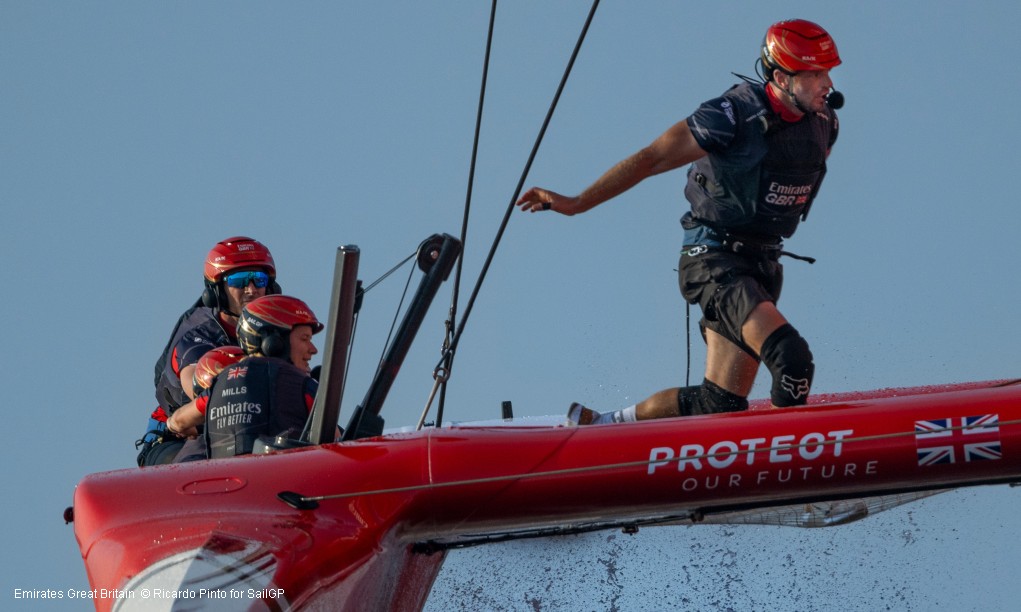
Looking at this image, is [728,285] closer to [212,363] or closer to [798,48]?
[798,48]

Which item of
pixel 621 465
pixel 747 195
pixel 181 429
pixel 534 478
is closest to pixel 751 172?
pixel 747 195

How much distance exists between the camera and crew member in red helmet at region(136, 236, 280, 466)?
8.16 metres

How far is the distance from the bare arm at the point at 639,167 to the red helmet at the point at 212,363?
1.97 m

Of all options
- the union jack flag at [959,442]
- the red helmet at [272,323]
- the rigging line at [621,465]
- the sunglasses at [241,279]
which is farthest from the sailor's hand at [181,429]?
the union jack flag at [959,442]

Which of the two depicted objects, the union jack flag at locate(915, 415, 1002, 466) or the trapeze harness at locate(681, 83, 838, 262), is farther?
the trapeze harness at locate(681, 83, 838, 262)

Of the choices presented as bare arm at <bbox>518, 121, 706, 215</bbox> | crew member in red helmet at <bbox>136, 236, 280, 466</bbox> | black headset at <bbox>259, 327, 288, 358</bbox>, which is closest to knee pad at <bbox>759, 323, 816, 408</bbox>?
bare arm at <bbox>518, 121, 706, 215</bbox>

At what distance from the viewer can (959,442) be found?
4.79 m

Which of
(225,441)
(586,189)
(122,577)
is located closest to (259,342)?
(225,441)

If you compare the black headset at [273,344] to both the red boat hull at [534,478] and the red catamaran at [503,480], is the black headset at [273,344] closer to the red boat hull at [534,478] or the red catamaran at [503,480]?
the red catamaran at [503,480]

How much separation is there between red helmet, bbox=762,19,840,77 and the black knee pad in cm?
120

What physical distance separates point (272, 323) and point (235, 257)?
70.7 inches

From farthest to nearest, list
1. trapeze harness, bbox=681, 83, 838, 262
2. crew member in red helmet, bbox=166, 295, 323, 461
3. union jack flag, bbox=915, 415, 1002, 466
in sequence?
trapeze harness, bbox=681, 83, 838, 262
crew member in red helmet, bbox=166, 295, 323, 461
union jack flag, bbox=915, 415, 1002, 466

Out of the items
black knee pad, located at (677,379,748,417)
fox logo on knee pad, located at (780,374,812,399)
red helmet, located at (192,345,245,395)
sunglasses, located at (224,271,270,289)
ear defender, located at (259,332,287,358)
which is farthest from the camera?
sunglasses, located at (224,271,270,289)

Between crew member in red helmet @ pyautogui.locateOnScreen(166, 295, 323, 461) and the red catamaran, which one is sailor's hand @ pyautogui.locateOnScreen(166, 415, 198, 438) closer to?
crew member in red helmet @ pyautogui.locateOnScreen(166, 295, 323, 461)
